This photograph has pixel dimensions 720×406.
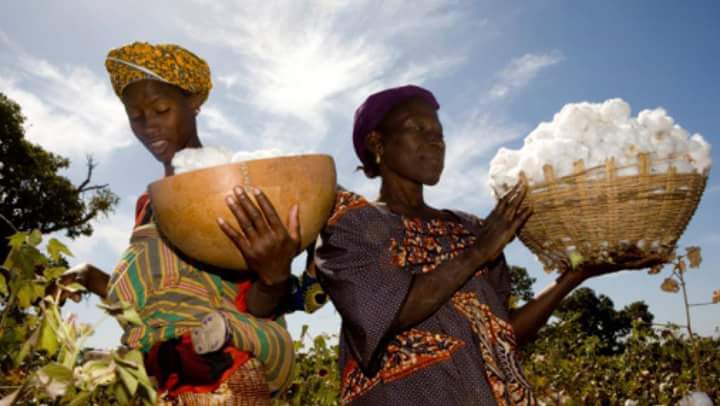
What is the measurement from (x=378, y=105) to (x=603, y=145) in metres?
0.93

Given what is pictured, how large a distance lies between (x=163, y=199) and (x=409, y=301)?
0.90 meters

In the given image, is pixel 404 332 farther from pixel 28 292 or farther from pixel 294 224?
pixel 28 292

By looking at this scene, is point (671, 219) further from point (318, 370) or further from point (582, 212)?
point (318, 370)

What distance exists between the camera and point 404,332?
2230 mm

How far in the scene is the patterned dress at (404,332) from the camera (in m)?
2.14

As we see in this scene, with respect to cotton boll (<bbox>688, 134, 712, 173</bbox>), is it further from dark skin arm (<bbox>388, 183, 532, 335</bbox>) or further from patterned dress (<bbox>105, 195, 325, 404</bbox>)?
patterned dress (<bbox>105, 195, 325, 404</bbox>)

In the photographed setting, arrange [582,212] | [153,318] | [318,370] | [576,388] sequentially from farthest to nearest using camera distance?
1. [576,388]
2. [318,370]
3. [582,212]
4. [153,318]

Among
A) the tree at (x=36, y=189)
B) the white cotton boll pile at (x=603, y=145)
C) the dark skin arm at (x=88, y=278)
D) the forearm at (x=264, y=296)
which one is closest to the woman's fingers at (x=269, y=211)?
the forearm at (x=264, y=296)

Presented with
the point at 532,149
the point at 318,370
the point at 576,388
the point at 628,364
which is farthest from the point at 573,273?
the point at 628,364

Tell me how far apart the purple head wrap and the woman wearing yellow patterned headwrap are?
766 millimetres

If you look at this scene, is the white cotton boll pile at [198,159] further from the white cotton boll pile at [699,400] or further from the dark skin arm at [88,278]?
the white cotton boll pile at [699,400]

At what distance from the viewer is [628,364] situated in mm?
5859

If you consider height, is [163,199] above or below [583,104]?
below

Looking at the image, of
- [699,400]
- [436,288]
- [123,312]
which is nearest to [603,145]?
[436,288]
